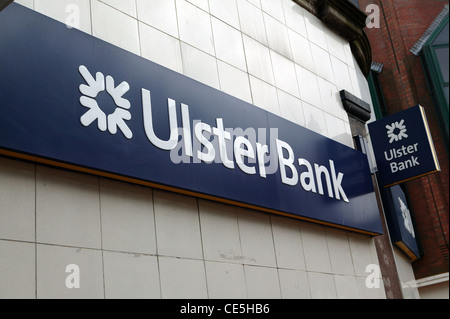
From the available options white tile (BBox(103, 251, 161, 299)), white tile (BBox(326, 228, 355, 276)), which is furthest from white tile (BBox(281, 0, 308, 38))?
white tile (BBox(103, 251, 161, 299))

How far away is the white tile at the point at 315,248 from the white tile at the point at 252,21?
9.55 ft

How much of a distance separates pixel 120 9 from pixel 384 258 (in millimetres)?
6389

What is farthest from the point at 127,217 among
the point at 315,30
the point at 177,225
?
the point at 315,30

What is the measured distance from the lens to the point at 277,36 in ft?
30.7

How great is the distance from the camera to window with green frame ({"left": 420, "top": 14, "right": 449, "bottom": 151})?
17312mm

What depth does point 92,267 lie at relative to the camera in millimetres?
5094

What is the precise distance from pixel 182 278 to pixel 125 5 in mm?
3080

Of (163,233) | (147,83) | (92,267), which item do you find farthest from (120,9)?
(92,267)

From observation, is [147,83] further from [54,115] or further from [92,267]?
[92,267]

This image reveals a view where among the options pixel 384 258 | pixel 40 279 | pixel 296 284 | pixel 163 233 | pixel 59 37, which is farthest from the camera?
pixel 384 258

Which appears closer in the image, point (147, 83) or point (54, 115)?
point (54, 115)

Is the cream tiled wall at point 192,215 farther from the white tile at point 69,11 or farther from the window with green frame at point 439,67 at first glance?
the window with green frame at point 439,67

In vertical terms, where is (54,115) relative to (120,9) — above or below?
below

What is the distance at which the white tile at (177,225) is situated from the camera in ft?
19.5
